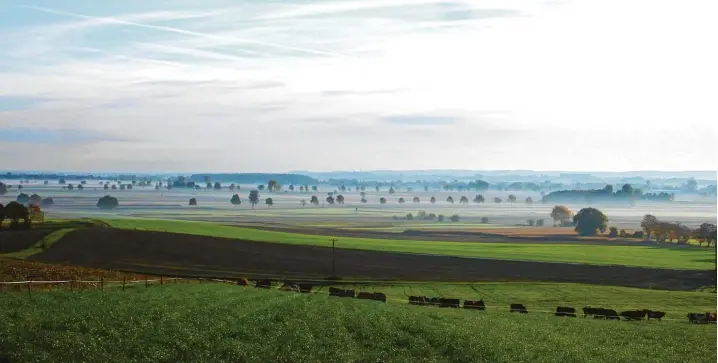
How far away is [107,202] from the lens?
285 feet

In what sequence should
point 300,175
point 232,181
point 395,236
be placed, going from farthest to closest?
point 300,175 → point 232,181 → point 395,236

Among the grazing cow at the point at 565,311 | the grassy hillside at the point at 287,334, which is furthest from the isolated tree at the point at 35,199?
the grazing cow at the point at 565,311

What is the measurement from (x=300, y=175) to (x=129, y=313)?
88.6 m

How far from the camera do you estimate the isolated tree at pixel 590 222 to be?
283ft

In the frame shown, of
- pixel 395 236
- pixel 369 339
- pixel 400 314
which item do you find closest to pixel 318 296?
pixel 400 314

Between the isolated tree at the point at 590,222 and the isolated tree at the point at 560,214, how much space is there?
3824mm

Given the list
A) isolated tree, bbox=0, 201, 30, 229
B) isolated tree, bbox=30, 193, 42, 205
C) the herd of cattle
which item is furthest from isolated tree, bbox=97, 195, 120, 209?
the herd of cattle

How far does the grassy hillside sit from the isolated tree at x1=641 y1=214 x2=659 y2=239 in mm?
51096

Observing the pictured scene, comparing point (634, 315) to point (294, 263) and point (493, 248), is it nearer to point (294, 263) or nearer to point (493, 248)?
point (294, 263)

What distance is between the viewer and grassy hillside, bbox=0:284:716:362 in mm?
23375

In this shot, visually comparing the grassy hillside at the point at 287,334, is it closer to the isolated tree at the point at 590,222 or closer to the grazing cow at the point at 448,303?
the grazing cow at the point at 448,303

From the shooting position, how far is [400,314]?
100ft

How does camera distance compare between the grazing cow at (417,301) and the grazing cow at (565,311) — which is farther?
the grazing cow at (417,301)

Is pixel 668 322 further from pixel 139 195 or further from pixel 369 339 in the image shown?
pixel 139 195
